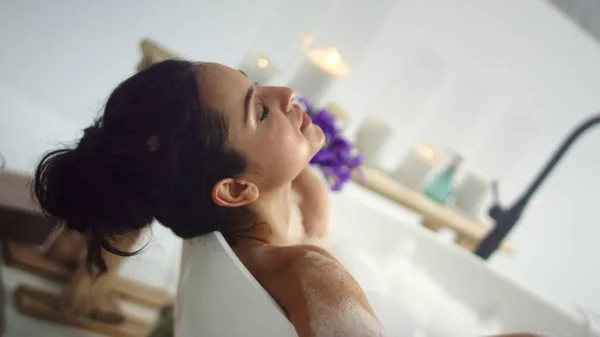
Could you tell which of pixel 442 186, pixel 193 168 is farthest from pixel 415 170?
pixel 193 168

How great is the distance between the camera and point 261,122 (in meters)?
0.90

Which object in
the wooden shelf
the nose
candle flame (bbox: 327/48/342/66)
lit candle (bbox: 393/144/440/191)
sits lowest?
the wooden shelf

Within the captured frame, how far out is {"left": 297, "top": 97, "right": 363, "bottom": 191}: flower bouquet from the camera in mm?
1380

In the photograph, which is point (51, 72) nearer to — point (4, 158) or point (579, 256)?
point (4, 158)

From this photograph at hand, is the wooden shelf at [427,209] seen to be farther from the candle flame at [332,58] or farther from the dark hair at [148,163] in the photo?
the dark hair at [148,163]

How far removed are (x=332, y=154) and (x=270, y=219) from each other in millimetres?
482

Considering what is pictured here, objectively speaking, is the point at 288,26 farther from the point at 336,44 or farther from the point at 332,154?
the point at 332,154

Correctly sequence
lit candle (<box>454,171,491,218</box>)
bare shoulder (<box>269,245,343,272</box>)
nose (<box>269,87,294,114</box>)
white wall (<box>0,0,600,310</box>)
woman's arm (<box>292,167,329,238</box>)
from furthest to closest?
lit candle (<box>454,171,491,218</box>) → white wall (<box>0,0,600,310</box>) → woman's arm (<box>292,167,329,238</box>) → nose (<box>269,87,294,114</box>) → bare shoulder (<box>269,245,343,272</box>)

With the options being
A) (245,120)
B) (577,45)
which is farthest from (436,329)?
(577,45)

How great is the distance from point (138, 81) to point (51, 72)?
3.76ft

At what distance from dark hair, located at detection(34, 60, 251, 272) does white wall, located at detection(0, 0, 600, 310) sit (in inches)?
39.6

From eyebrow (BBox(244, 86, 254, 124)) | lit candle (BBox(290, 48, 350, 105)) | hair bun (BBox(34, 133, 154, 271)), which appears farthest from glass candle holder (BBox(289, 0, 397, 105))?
hair bun (BBox(34, 133, 154, 271))

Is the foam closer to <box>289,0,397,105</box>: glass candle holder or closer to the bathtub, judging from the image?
the bathtub

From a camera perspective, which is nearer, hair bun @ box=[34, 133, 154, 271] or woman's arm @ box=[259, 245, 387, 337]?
woman's arm @ box=[259, 245, 387, 337]
